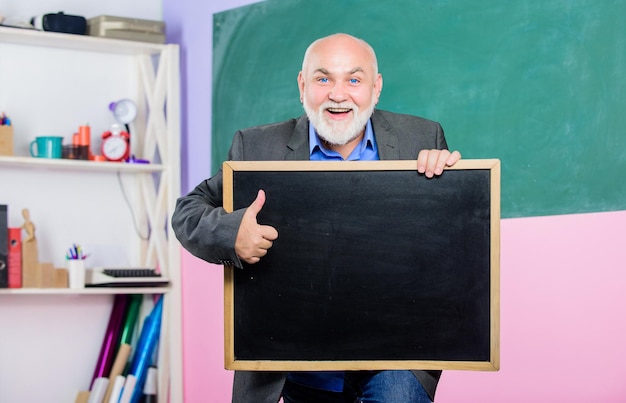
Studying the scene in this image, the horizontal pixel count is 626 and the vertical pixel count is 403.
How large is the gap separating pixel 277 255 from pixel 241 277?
10 centimetres

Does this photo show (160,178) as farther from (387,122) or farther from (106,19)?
(387,122)

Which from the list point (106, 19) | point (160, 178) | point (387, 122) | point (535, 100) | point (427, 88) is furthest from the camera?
point (160, 178)

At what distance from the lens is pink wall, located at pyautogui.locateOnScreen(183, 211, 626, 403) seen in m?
2.90

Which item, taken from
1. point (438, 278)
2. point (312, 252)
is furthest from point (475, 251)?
point (312, 252)

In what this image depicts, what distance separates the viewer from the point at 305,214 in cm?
216

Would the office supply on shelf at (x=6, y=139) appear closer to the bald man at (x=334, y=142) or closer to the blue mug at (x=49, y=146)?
the blue mug at (x=49, y=146)

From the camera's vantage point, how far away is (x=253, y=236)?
207cm

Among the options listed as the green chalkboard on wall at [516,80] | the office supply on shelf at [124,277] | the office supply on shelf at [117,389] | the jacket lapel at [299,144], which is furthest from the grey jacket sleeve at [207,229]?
the office supply on shelf at [117,389]

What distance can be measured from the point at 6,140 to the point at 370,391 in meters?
2.49

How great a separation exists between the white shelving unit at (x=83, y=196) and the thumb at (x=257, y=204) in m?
2.29

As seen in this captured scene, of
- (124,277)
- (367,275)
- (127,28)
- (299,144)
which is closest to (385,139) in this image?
(299,144)

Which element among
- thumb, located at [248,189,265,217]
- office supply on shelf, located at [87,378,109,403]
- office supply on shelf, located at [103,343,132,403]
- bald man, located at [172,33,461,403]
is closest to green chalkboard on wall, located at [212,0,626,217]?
bald man, located at [172,33,461,403]

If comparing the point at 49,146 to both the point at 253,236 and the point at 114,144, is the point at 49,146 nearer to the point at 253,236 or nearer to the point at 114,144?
the point at 114,144

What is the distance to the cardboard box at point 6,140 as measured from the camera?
409 cm
